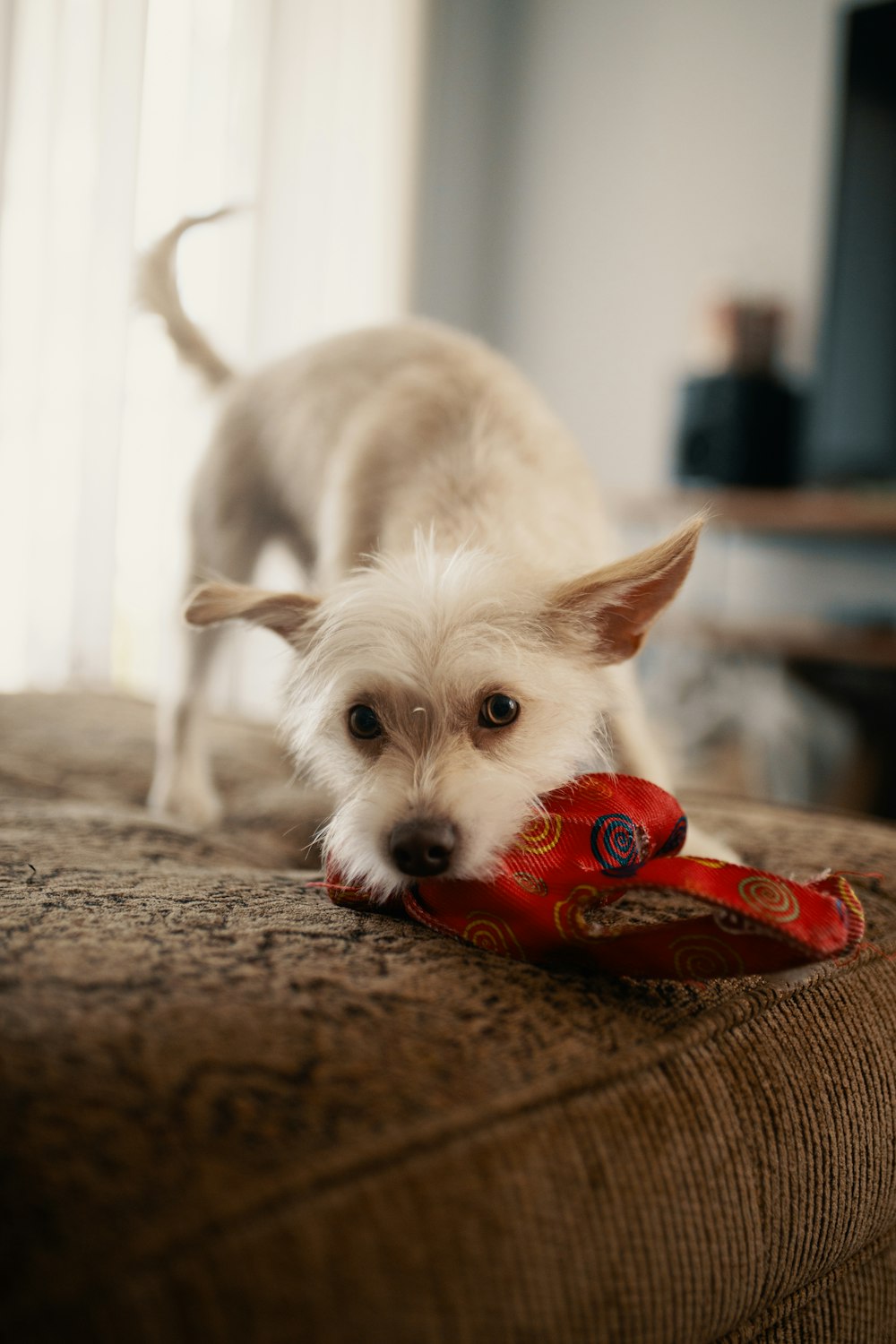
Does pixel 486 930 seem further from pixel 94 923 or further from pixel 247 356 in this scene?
pixel 247 356

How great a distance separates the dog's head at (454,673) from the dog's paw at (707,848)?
15 centimetres

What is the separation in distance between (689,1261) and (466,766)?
1.69 feet

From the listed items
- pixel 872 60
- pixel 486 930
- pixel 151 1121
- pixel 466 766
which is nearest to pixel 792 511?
pixel 872 60

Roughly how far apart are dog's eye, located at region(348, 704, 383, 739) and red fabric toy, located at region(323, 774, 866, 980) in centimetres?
Result: 20

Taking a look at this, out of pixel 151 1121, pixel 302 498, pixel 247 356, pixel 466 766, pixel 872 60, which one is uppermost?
pixel 872 60

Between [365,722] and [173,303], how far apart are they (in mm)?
1232

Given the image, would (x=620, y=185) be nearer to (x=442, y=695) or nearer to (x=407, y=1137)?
(x=442, y=695)

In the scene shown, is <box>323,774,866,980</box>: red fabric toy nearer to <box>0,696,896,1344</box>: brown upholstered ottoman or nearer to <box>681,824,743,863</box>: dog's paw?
<box>0,696,896,1344</box>: brown upholstered ottoman

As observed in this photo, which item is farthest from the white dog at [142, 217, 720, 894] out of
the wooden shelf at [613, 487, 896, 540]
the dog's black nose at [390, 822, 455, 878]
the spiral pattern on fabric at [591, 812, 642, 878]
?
the wooden shelf at [613, 487, 896, 540]

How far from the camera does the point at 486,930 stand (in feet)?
2.77

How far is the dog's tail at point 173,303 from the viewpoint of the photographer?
1.95 m

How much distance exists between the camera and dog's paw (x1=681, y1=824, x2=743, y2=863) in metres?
1.09

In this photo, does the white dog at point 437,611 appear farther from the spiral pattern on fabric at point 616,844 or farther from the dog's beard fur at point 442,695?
the spiral pattern on fabric at point 616,844

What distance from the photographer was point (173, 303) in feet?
6.61
